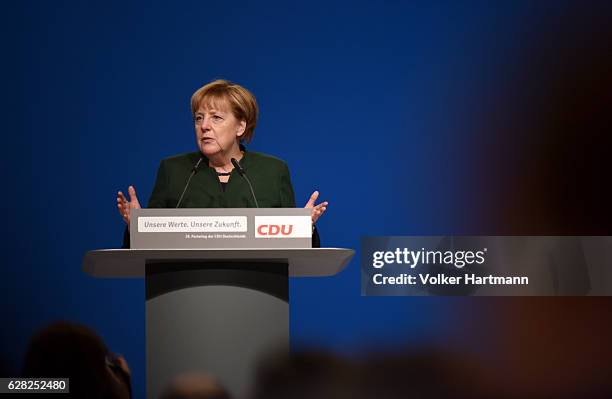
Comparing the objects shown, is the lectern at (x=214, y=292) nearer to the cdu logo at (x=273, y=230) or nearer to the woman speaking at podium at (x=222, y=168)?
the cdu logo at (x=273, y=230)

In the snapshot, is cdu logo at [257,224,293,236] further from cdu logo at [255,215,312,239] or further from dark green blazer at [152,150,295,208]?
dark green blazer at [152,150,295,208]

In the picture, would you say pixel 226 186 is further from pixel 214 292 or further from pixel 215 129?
pixel 214 292

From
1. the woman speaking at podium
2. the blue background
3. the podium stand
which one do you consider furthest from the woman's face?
the podium stand

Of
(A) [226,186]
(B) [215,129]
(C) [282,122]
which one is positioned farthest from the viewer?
(C) [282,122]

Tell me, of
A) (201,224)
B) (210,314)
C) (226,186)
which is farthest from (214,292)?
(226,186)

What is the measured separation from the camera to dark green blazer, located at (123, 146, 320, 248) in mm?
3729

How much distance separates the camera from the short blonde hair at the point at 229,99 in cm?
392

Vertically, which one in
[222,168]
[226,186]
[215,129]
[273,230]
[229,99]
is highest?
[229,99]

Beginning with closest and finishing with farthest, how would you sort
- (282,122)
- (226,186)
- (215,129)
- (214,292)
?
(214,292), (226,186), (215,129), (282,122)

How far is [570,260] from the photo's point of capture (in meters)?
5.08

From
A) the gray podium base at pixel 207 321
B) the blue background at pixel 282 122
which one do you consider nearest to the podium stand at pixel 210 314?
the gray podium base at pixel 207 321

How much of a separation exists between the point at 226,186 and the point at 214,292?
3.24ft

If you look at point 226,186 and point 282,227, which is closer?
point 282,227

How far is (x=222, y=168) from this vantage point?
4.00m
